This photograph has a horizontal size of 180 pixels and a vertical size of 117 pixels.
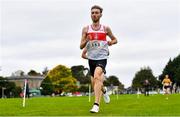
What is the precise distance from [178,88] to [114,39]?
134 meters

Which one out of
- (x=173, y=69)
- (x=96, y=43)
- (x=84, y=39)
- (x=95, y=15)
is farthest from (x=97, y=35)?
(x=173, y=69)

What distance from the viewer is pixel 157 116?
1005 centimetres

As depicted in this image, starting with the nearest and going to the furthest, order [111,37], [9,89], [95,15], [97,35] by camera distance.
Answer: [95,15], [97,35], [111,37], [9,89]

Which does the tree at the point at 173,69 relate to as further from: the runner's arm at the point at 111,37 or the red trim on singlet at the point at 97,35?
the red trim on singlet at the point at 97,35

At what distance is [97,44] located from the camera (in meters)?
11.7

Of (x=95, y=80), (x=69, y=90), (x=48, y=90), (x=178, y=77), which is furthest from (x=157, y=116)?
(x=69, y=90)

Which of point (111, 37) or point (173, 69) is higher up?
point (173, 69)

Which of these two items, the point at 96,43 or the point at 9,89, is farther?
the point at 9,89

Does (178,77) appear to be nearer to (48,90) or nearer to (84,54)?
(48,90)

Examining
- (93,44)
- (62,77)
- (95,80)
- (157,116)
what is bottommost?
(157,116)

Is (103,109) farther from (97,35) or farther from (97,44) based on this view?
(97,35)

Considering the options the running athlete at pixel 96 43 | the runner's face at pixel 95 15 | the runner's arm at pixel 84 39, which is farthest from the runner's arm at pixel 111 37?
the runner's arm at pixel 84 39

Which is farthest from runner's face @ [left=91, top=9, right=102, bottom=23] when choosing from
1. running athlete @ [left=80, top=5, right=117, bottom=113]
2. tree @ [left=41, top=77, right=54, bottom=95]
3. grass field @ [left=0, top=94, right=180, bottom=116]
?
tree @ [left=41, top=77, right=54, bottom=95]

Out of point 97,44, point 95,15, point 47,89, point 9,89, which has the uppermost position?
point 47,89
